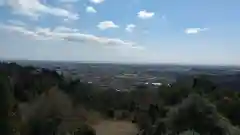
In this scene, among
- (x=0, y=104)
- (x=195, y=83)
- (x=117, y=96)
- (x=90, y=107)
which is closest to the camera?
(x=0, y=104)

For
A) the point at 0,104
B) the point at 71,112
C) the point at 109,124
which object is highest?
the point at 0,104

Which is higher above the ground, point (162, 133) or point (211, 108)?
point (211, 108)

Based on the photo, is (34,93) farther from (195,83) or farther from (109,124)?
(195,83)

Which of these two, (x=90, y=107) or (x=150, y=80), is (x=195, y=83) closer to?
(x=90, y=107)

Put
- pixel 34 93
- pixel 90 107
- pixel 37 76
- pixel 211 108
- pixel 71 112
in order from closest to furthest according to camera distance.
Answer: pixel 211 108 < pixel 71 112 < pixel 34 93 < pixel 90 107 < pixel 37 76

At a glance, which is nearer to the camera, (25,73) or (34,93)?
(34,93)

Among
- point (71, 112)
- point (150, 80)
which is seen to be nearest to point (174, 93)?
point (71, 112)

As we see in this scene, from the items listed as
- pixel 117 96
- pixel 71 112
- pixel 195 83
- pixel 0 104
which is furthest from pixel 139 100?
pixel 0 104
